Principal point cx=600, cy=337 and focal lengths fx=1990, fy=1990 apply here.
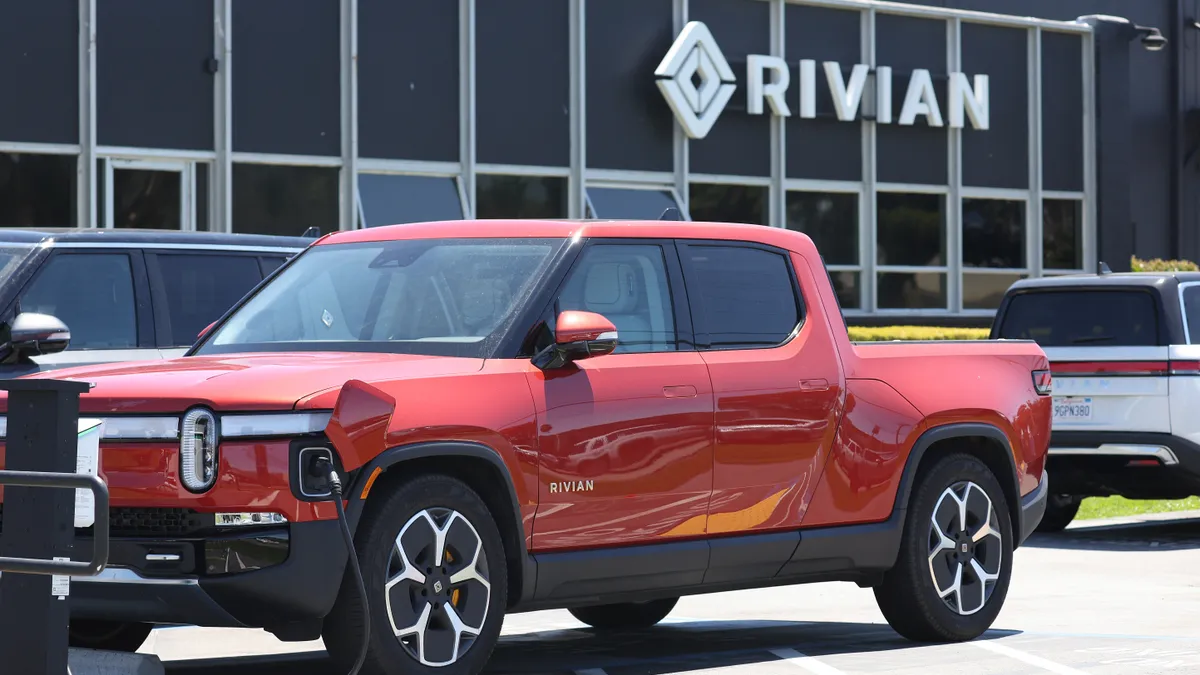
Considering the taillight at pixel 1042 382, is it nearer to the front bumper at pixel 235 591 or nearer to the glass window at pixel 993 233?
the front bumper at pixel 235 591

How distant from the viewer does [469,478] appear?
7.58 meters

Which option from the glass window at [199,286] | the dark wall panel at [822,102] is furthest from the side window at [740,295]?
the dark wall panel at [822,102]

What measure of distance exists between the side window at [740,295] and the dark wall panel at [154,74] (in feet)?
47.0

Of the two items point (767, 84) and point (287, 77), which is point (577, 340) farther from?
point (767, 84)

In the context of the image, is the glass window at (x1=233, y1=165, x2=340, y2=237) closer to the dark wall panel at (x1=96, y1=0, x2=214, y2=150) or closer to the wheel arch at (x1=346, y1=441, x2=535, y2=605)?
the dark wall panel at (x1=96, y1=0, x2=214, y2=150)

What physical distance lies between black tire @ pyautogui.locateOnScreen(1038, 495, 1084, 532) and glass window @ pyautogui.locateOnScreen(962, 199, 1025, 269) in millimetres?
15407

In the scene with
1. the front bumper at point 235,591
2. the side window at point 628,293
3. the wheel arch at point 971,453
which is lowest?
the front bumper at point 235,591

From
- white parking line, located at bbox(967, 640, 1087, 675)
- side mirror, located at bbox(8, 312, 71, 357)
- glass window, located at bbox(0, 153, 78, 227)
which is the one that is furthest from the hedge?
side mirror, located at bbox(8, 312, 71, 357)

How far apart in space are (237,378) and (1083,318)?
915cm

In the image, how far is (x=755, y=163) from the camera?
1104 inches

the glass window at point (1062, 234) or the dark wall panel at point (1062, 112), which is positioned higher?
the dark wall panel at point (1062, 112)

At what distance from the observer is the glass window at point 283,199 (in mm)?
23125

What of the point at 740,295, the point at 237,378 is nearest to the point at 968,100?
the point at 740,295

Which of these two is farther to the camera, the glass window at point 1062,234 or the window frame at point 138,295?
the glass window at point 1062,234
